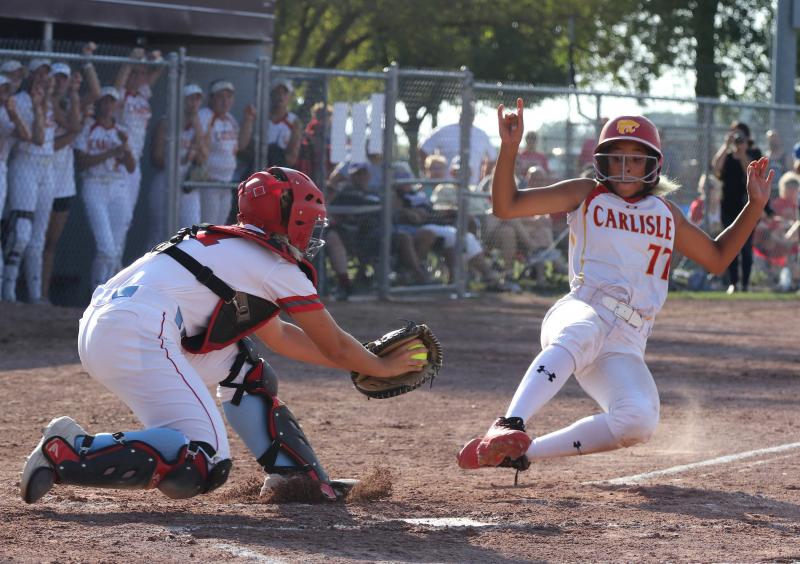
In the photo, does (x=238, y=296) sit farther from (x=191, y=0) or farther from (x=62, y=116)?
(x=191, y=0)

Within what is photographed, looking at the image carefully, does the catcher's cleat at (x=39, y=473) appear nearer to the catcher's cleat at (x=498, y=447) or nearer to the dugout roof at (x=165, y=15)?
the catcher's cleat at (x=498, y=447)

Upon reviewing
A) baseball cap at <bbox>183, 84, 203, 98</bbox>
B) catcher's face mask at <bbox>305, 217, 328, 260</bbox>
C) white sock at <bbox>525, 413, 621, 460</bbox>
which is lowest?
white sock at <bbox>525, 413, 621, 460</bbox>

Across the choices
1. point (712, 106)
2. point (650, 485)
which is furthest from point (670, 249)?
point (712, 106)

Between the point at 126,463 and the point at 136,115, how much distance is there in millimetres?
8118

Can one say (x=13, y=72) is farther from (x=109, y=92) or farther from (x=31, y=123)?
(x=109, y=92)

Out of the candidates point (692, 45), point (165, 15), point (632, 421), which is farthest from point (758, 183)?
point (692, 45)

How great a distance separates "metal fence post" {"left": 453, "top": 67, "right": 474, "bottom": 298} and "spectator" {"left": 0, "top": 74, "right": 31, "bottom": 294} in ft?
18.2

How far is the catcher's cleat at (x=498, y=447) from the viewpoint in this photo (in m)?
5.32

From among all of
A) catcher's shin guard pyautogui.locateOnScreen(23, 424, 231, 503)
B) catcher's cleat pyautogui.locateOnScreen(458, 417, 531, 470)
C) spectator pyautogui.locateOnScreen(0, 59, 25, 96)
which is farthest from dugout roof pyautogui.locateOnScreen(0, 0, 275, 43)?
catcher's cleat pyautogui.locateOnScreen(458, 417, 531, 470)

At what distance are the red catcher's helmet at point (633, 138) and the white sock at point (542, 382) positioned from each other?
0.93 metres

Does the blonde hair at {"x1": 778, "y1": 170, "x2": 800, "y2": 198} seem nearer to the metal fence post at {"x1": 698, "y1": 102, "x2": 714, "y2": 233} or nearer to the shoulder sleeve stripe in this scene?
the metal fence post at {"x1": 698, "y1": 102, "x2": 714, "y2": 233}

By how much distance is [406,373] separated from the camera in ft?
18.5

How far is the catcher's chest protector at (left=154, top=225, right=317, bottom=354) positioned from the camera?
507 cm

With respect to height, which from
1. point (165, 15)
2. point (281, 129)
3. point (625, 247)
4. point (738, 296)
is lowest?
point (738, 296)
